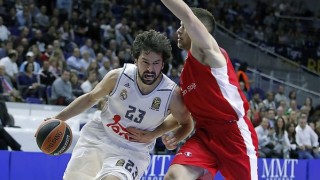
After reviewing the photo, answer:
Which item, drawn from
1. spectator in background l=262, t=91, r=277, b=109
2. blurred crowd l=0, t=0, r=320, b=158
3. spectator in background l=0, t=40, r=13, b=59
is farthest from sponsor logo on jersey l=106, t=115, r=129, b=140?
spectator in background l=262, t=91, r=277, b=109

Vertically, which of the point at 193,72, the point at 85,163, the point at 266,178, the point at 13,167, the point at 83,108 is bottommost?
the point at 266,178

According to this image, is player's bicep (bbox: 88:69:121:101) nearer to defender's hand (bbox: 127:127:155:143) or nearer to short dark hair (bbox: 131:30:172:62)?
short dark hair (bbox: 131:30:172:62)

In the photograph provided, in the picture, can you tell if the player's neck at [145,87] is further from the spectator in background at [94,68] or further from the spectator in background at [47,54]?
the spectator in background at [47,54]

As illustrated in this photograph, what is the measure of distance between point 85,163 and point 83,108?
45 centimetres

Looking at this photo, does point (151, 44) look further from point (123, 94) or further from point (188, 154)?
point (188, 154)

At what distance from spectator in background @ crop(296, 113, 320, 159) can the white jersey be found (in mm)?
7849

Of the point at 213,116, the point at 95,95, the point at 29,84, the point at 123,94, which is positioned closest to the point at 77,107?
the point at 95,95

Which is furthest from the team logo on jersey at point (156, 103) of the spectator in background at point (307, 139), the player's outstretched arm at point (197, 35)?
the spectator in background at point (307, 139)

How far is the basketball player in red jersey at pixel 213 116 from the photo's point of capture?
459 cm

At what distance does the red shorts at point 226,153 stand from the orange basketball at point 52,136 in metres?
0.89

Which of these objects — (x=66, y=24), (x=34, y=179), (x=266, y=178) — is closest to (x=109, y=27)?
(x=66, y=24)

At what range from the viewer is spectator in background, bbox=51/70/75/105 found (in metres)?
11.1

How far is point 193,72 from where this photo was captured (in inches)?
184

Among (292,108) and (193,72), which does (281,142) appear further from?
(193,72)
